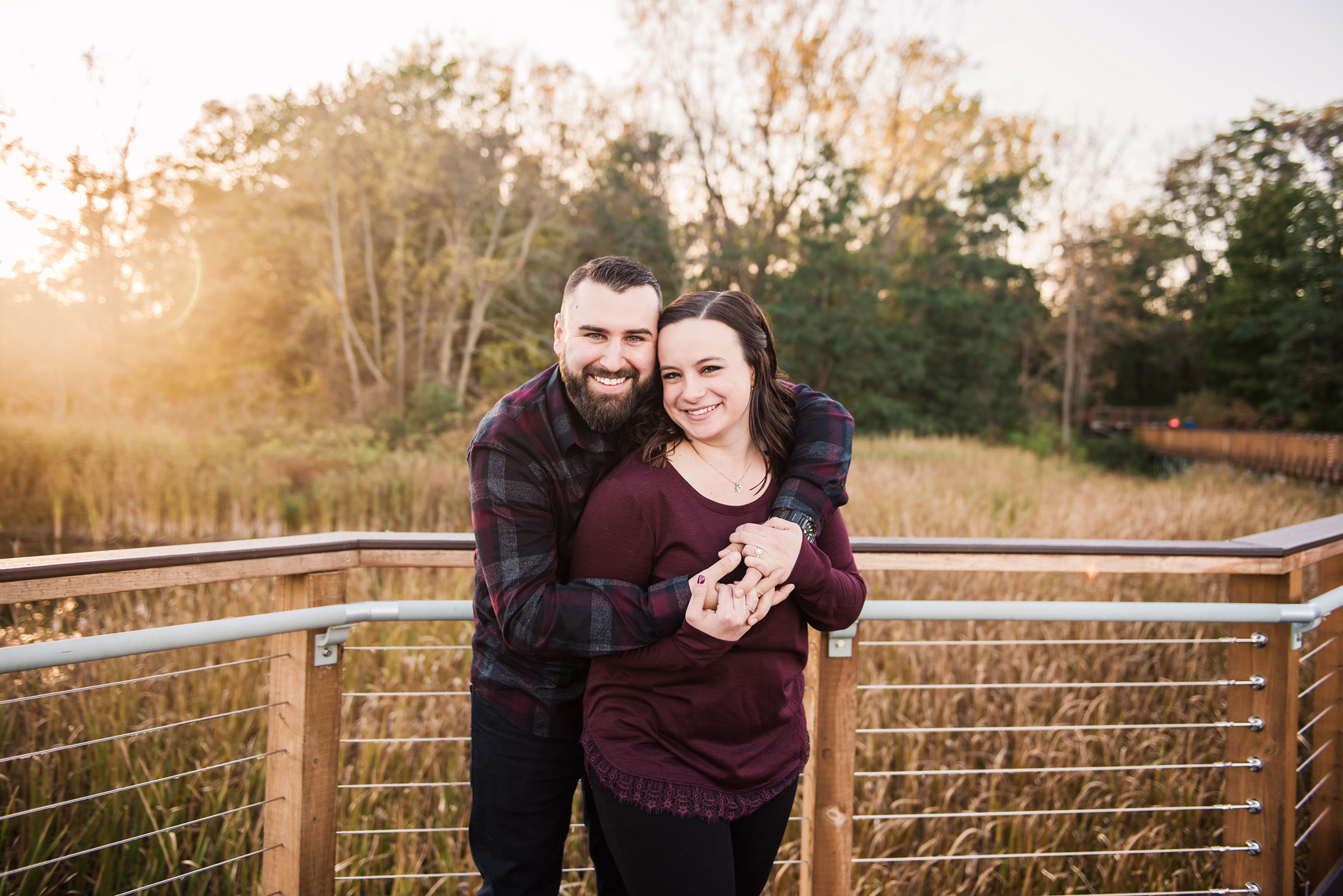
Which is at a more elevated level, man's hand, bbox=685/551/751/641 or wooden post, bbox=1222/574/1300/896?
man's hand, bbox=685/551/751/641

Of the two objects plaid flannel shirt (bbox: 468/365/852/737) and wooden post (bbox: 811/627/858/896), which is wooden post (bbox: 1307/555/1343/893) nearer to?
wooden post (bbox: 811/627/858/896)

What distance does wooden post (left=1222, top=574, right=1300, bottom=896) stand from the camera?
1.88 metres

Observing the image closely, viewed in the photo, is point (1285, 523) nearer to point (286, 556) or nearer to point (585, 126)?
point (286, 556)

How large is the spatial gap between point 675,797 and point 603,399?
707 mm

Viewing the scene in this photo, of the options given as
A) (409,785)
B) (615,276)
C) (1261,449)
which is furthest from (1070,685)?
(1261,449)

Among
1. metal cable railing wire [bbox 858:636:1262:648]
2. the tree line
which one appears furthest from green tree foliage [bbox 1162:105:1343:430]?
metal cable railing wire [bbox 858:636:1262:648]

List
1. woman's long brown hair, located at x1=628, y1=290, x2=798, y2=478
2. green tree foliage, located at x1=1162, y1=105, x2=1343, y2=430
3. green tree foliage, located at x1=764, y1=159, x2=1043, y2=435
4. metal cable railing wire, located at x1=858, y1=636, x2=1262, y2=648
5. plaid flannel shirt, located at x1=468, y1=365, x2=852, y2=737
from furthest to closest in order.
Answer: green tree foliage, located at x1=1162, y1=105, x2=1343, y2=430 < green tree foliage, located at x1=764, y1=159, x2=1043, y2=435 < metal cable railing wire, located at x1=858, y1=636, x2=1262, y2=648 < woman's long brown hair, located at x1=628, y1=290, x2=798, y2=478 < plaid flannel shirt, located at x1=468, y1=365, x2=852, y2=737

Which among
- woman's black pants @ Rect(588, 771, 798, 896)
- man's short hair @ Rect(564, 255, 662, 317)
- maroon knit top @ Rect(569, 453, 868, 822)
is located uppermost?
man's short hair @ Rect(564, 255, 662, 317)

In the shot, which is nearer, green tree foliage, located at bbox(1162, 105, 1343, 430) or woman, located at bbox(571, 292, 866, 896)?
woman, located at bbox(571, 292, 866, 896)

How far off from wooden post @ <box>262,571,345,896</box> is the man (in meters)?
0.34

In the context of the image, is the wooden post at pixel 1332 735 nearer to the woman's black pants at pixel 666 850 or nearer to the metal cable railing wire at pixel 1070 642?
the metal cable railing wire at pixel 1070 642

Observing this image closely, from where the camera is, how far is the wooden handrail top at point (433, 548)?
4.22ft

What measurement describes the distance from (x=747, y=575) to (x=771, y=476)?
30 cm

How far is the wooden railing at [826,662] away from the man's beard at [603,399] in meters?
0.47
